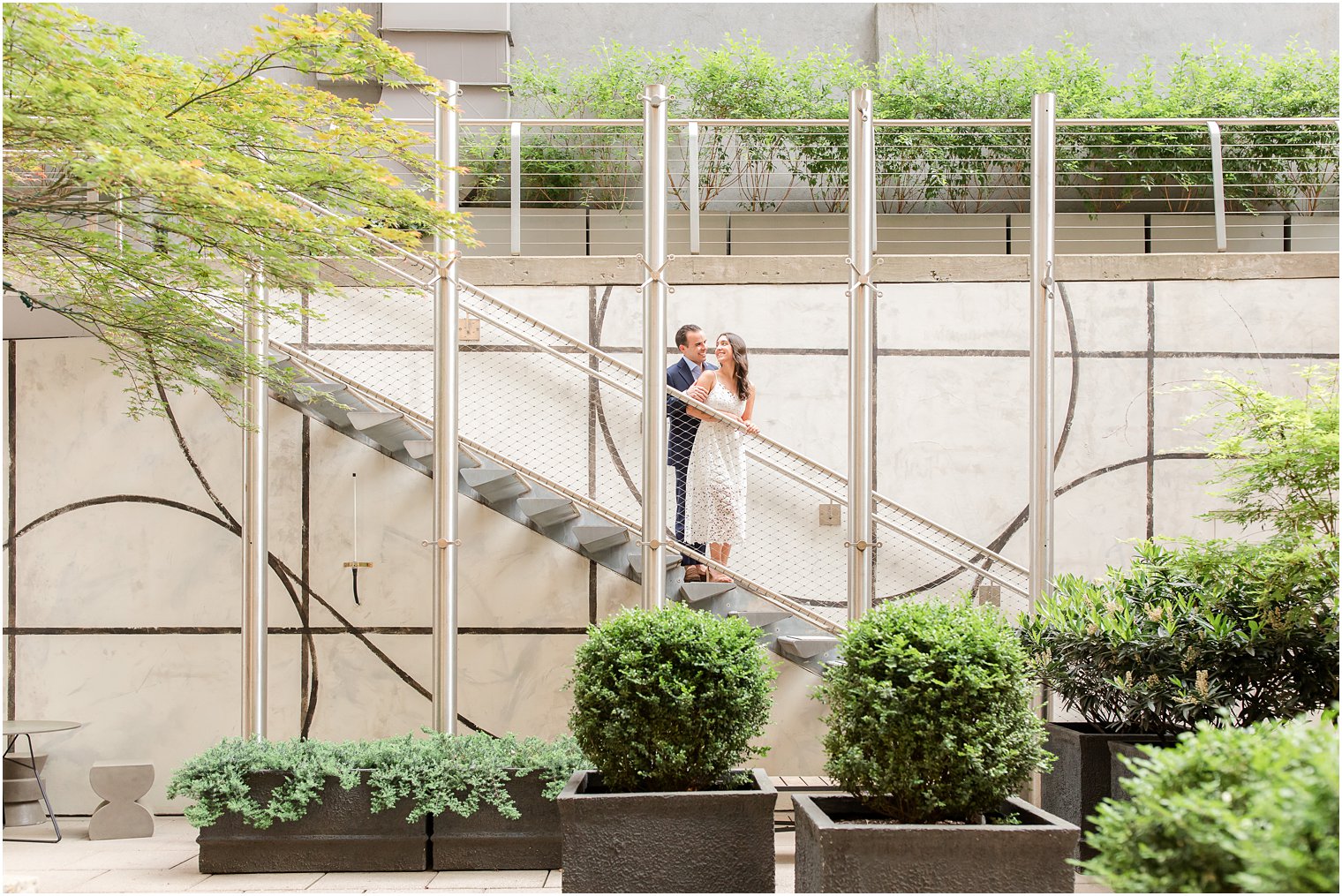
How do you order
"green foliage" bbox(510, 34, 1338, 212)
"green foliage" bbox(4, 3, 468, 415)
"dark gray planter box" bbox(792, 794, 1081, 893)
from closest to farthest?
"dark gray planter box" bbox(792, 794, 1081, 893), "green foliage" bbox(4, 3, 468, 415), "green foliage" bbox(510, 34, 1338, 212)

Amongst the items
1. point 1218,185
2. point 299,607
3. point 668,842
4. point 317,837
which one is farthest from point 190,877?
point 1218,185

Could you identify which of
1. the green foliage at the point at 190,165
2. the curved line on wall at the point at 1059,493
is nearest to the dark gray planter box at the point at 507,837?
the green foliage at the point at 190,165

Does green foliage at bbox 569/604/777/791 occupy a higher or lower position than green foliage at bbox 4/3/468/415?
lower

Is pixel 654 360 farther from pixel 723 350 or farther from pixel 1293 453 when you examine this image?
pixel 1293 453

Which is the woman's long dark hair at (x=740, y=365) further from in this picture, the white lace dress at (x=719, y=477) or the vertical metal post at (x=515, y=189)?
the vertical metal post at (x=515, y=189)

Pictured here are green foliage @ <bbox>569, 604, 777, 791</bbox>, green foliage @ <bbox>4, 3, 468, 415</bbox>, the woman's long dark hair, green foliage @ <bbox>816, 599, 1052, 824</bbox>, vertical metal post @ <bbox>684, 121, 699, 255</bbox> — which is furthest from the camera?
vertical metal post @ <bbox>684, 121, 699, 255</bbox>

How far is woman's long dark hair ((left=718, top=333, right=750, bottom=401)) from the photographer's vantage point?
6.36 metres

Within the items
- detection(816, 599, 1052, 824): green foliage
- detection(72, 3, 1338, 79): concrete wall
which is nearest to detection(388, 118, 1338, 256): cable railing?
detection(72, 3, 1338, 79): concrete wall

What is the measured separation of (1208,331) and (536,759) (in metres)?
4.78

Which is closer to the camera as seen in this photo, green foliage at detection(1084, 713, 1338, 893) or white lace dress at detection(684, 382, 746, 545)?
green foliage at detection(1084, 713, 1338, 893)

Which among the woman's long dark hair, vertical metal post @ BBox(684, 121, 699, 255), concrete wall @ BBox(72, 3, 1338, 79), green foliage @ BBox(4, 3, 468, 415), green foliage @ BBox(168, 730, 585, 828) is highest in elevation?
concrete wall @ BBox(72, 3, 1338, 79)

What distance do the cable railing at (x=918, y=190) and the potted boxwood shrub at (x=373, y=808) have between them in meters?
4.15

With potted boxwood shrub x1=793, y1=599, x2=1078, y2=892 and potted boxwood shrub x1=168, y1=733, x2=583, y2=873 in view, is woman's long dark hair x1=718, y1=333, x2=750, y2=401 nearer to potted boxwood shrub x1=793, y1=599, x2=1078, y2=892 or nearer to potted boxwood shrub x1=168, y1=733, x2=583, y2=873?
potted boxwood shrub x1=168, y1=733, x2=583, y2=873

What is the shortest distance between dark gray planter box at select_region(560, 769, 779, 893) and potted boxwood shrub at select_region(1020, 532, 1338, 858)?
165 cm
